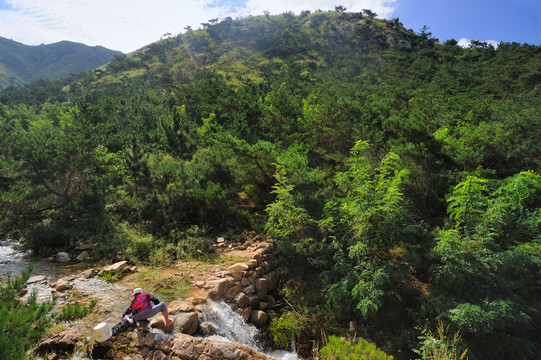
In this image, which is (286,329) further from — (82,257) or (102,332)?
(82,257)

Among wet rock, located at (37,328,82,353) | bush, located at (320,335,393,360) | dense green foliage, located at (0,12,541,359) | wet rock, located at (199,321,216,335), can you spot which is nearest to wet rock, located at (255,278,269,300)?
dense green foliage, located at (0,12,541,359)

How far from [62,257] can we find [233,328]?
26.6ft

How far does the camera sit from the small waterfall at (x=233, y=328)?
6.66 meters

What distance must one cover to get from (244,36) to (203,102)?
9490 cm

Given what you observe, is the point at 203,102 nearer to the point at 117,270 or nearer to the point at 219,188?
the point at 219,188

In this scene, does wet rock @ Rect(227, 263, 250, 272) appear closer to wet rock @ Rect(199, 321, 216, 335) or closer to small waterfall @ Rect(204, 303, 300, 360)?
small waterfall @ Rect(204, 303, 300, 360)

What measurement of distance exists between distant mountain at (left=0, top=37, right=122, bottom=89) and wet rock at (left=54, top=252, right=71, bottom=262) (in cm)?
14649

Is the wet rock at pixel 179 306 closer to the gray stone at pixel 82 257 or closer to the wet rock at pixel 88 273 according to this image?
the wet rock at pixel 88 273

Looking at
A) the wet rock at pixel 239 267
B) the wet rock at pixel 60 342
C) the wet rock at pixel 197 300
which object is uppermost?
the wet rock at pixel 239 267

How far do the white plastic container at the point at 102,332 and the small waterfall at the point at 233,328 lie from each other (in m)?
2.35

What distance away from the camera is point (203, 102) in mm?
27453

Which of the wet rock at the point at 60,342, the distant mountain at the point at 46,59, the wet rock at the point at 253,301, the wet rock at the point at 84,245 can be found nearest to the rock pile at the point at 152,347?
the wet rock at the point at 60,342

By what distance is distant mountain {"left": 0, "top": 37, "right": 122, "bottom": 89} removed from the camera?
124 metres

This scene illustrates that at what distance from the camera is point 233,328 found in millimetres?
6902
